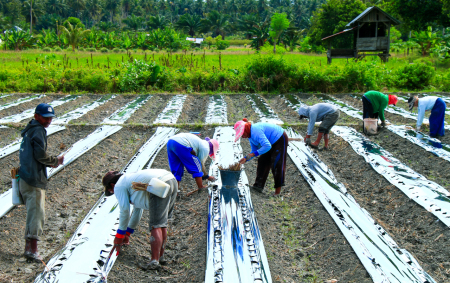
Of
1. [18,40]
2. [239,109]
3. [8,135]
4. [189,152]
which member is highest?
[18,40]

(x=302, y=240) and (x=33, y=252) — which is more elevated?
(x=33, y=252)

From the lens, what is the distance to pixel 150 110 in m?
11.1

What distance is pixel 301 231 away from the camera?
475 cm

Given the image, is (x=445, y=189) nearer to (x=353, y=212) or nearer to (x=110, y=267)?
(x=353, y=212)

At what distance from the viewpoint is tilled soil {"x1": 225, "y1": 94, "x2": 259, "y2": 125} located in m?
10.0

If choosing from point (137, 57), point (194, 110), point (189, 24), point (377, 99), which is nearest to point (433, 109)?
point (377, 99)

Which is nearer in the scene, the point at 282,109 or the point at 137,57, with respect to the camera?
the point at 282,109

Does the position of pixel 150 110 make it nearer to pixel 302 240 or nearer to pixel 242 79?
pixel 242 79

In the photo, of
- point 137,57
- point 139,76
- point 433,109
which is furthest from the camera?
point 137,57

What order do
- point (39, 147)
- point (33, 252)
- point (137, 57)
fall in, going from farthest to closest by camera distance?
point (137, 57)
point (33, 252)
point (39, 147)

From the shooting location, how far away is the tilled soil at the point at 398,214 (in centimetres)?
402

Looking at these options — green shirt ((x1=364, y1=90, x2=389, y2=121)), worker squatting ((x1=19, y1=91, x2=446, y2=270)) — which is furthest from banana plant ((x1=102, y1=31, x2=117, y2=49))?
worker squatting ((x1=19, y1=91, x2=446, y2=270))

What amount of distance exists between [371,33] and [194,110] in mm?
12785

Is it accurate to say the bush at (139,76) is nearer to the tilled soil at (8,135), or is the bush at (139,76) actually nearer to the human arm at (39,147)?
the tilled soil at (8,135)
